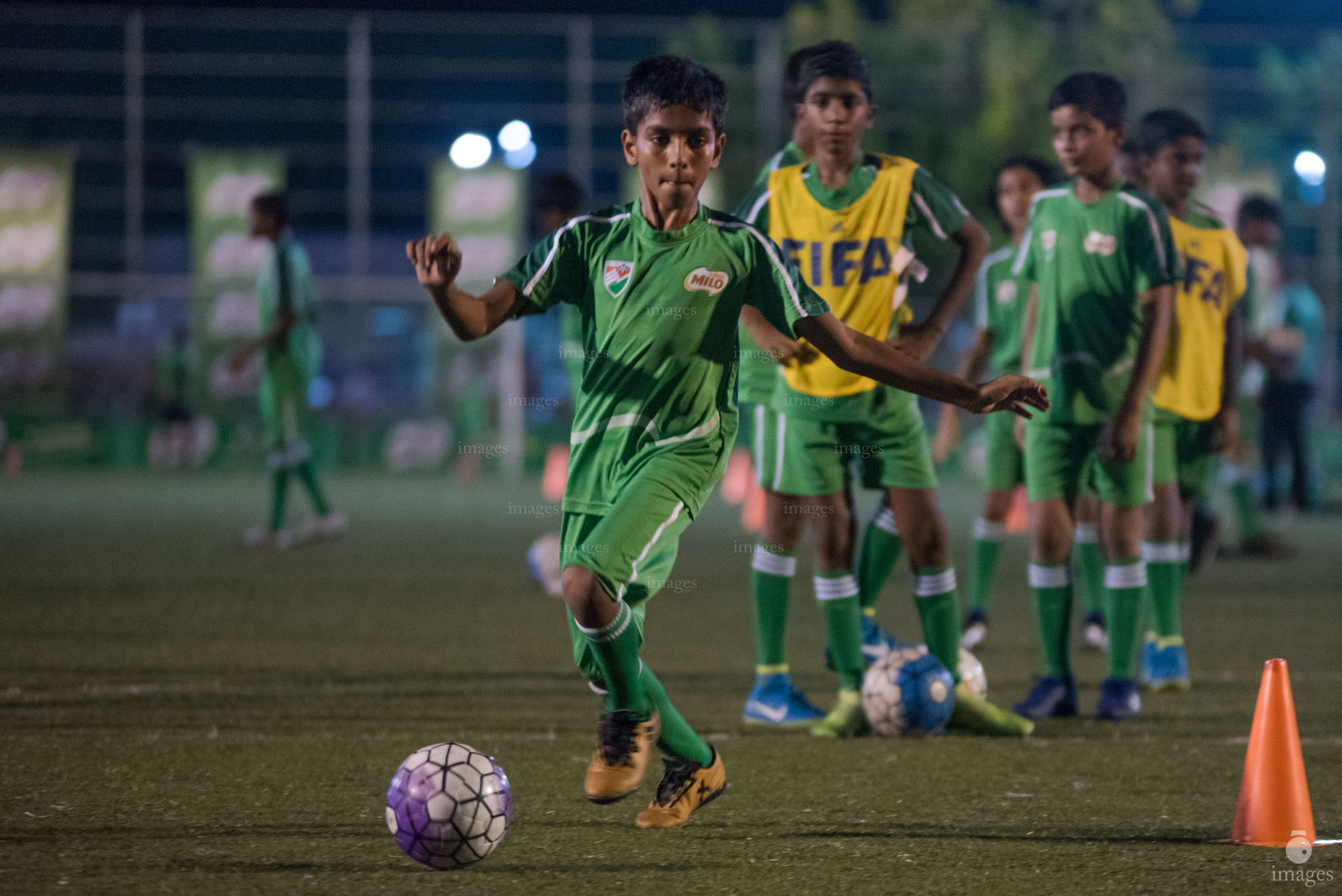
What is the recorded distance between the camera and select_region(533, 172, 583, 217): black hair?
9.30m

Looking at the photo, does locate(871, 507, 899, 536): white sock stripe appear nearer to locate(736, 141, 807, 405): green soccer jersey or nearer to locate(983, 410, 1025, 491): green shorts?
locate(736, 141, 807, 405): green soccer jersey

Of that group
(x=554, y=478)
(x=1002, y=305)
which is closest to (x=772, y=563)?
(x=1002, y=305)

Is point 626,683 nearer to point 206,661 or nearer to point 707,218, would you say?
point 707,218

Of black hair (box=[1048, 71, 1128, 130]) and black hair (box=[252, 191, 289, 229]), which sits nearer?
black hair (box=[1048, 71, 1128, 130])

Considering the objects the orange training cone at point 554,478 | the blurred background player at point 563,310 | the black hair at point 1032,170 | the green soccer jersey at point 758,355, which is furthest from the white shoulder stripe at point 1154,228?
the orange training cone at point 554,478

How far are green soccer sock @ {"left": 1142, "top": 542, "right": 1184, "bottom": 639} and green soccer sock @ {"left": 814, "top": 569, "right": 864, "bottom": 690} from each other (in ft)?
5.31

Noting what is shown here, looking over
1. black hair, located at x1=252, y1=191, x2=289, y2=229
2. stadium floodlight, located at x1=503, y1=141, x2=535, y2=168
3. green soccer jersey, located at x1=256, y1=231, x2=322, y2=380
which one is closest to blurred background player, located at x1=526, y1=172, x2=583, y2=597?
black hair, located at x1=252, y1=191, x2=289, y2=229

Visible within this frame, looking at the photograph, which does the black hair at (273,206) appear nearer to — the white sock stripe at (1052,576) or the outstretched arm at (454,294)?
the white sock stripe at (1052,576)

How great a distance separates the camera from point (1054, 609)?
245 inches

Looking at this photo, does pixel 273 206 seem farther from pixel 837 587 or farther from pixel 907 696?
pixel 907 696

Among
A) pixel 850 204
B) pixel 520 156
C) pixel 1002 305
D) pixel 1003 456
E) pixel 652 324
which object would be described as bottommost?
pixel 1003 456

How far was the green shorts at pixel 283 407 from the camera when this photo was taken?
11.9m

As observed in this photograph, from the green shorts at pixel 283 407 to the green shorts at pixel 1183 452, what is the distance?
659cm

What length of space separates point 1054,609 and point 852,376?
130 centimetres
